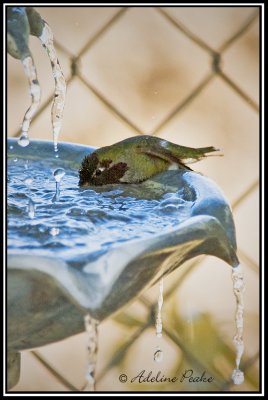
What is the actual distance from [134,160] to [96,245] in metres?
0.30

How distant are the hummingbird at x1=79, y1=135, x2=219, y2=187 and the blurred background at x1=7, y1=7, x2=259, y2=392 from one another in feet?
1.50

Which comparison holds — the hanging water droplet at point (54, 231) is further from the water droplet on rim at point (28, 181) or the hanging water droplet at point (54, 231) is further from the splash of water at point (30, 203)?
the water droplet on rim at point (28, 181)

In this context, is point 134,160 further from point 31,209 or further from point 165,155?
point 31,209

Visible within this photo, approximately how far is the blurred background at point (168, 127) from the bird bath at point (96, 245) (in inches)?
22.6

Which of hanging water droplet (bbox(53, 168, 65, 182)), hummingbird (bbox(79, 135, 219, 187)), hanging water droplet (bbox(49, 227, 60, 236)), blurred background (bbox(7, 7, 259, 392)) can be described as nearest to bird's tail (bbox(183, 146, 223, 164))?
hummingbird (bbox(79, 135, 219, 187))

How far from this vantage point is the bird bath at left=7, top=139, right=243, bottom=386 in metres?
0.45

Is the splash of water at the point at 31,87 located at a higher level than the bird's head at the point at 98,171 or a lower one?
higher

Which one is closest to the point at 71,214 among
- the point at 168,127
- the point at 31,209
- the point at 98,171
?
the point at 31,209

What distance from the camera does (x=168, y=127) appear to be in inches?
51.1

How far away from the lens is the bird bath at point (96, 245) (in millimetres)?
448

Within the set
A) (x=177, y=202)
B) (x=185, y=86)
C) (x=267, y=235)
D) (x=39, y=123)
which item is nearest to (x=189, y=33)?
(x=185, y=86)

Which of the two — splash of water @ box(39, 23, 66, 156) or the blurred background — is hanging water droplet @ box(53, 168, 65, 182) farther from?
the blurred background

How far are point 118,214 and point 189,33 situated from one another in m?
0.74

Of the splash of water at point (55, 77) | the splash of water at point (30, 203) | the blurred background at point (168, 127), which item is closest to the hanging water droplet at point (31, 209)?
the splash of water at point (30, 203)
